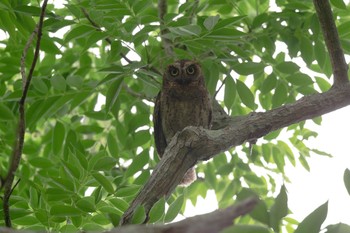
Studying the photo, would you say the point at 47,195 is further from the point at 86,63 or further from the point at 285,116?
the point at 86,63

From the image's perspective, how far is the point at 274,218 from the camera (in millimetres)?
986

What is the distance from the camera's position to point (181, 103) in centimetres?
435

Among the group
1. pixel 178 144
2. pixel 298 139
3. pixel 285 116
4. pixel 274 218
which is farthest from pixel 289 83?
pixel 274 218

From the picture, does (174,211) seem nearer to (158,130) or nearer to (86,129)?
(86,129)

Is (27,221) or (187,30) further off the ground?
(187,30)

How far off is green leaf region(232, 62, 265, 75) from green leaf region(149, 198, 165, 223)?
1.52m

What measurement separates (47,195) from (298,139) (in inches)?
92.7

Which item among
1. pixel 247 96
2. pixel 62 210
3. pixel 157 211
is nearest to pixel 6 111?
pixel 62 210

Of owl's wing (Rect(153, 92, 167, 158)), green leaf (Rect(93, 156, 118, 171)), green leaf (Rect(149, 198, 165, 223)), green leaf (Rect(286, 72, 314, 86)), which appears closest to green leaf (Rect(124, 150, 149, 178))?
owl's wing (Rect(153, 92, 167, 158))

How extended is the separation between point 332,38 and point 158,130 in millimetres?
1977

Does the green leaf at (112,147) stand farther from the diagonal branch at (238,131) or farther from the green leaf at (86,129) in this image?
the diagonal branch at (238,131)

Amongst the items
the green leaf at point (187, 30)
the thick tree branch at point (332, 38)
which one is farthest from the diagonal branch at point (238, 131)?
the green leaf at point (187, 30)

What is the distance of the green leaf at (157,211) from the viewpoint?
1684 millimetres

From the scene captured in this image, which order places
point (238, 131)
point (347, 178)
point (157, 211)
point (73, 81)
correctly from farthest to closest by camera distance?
point (73, 81)
point (238, 131)
point (157, 211)
point (347, 178)
